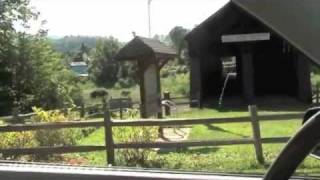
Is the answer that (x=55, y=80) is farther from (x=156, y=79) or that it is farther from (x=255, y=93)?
(x=156, y=79)

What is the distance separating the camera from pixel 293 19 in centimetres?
124

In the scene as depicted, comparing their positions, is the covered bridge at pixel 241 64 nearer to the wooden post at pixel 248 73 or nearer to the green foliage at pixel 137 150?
the wooden post at pixel 248 73

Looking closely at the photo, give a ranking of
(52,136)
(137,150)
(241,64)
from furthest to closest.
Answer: (241,64) < (52,136) < (137,150)

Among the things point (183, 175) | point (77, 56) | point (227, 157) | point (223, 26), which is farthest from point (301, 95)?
point (77, 56)

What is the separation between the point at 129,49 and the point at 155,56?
0.64 m

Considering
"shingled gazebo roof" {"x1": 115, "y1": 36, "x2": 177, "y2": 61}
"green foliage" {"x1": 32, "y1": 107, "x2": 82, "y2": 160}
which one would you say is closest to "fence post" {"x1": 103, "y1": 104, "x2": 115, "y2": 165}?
"green foliage" {"x1": 32, "y1": 107, "x2": 82, "y2": 160}

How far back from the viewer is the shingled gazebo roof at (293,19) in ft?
3.98

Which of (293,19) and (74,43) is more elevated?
(74,43)

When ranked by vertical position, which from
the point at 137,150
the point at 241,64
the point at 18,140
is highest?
the point at 241,64

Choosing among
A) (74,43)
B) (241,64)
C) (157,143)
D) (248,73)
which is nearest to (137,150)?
(157,143)

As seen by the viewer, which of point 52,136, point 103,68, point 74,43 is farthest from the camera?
point 74,43

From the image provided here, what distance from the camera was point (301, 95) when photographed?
2870 cm

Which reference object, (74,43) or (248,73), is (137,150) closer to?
(248,73)

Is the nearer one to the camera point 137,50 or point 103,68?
point 137,50
